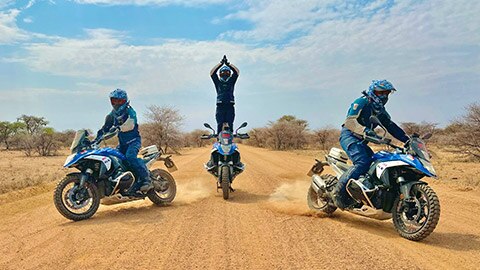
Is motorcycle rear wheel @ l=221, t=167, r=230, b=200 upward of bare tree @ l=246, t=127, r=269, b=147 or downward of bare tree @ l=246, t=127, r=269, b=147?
downward

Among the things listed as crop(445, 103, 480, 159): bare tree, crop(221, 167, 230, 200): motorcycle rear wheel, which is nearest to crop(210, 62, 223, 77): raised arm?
crop(221, 167, 230, 200): motorcycle rear wheel

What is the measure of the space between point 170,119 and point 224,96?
28789mm

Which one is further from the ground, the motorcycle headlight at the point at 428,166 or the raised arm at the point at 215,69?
the raised arm at the point at 215,69

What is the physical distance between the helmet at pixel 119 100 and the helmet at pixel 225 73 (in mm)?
3091

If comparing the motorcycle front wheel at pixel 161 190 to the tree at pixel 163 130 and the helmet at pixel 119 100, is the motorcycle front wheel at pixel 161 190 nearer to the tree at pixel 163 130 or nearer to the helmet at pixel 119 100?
the helmet at pixel 119 100

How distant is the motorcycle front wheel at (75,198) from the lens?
6.86 meters

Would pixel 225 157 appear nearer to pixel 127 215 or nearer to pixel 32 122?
pixel 127 215

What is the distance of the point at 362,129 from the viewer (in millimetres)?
6316

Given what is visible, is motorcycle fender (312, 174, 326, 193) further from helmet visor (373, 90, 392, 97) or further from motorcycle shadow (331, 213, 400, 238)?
helmet visor (373, 90, 392, 97)

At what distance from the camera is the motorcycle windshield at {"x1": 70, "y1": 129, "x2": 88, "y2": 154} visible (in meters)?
7.36

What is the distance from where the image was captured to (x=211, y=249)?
510 centimetres

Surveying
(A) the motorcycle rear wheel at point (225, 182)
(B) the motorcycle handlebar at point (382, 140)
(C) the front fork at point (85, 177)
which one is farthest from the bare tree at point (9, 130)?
(B) the motorcycle handlebar at point (382, 140)

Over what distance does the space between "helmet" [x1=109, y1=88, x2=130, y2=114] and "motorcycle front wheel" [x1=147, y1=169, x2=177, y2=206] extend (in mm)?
1764

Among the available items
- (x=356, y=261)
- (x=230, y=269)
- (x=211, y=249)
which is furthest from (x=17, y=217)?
(x=356, y=261)
